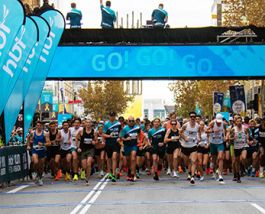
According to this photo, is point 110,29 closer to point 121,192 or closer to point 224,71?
point 224,71

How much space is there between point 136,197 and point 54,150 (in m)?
6.12

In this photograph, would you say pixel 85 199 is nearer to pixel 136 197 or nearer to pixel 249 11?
pixel 136 197

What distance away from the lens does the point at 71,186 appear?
18.4m

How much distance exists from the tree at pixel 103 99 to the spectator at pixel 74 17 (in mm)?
67018

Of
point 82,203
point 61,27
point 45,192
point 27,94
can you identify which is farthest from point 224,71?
point 82,203

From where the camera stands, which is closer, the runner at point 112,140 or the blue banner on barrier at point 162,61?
the runner at point 112,140

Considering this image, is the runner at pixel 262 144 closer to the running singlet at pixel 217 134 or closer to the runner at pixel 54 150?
the running singlet at pixel 217 134

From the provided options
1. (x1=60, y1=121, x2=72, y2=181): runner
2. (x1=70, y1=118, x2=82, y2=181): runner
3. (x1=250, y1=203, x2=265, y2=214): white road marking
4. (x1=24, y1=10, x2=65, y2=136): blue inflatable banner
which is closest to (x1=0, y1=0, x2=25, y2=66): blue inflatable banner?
(x1=60, y1=121, x2=72, y2=181): runner

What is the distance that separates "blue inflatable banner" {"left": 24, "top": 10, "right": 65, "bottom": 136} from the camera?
21.9 m

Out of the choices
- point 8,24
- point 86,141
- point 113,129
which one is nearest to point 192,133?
point 113,129

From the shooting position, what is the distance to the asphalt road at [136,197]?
12789mm

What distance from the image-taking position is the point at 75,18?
27.4 m

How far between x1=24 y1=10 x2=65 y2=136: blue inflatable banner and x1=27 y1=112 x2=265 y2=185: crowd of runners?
1.06 m

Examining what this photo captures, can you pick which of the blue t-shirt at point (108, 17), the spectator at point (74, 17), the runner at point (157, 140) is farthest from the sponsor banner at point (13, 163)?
the blue t-shirt at point (108, 17)
